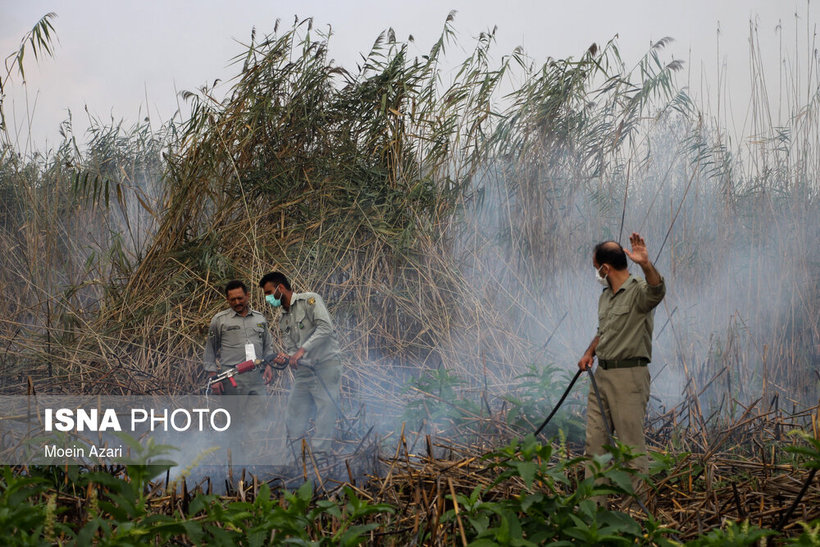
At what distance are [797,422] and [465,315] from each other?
2411 mm

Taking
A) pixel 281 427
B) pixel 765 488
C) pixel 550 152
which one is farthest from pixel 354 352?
pixel 765 488

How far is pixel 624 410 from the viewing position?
11.8ft

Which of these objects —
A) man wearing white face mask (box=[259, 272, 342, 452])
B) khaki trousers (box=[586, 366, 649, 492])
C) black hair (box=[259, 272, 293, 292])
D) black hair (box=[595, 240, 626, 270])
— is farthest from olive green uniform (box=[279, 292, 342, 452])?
black hair (box=[595, 240, 626, 270])

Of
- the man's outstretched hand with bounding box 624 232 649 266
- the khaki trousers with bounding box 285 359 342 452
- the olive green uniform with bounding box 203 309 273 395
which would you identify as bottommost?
the khaki trousers with bounding box 285 359 342 452

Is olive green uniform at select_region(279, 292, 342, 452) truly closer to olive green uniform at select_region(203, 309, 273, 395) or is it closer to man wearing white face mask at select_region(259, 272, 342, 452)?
man wearing white face mask at select_region(259, 272, 342, 452)

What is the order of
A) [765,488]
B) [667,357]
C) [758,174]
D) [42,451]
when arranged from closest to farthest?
[765,488] < [42,451] < [667,357] < [758,174]

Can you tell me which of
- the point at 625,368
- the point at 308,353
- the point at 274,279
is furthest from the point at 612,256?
the point at 274,279

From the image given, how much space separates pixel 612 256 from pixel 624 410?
0.73m

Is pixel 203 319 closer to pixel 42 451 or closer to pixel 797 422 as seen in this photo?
pixel 42 451

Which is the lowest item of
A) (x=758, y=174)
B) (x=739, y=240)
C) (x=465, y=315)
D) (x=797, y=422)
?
(x=797, y=422)

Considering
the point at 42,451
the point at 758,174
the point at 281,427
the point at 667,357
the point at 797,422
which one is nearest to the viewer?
the point at 42,451

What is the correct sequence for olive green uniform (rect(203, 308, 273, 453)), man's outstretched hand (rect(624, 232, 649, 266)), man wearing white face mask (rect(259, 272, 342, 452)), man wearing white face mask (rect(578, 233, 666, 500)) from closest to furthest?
A: man's outstretched hand (rect(624, 232, 649, 266)) → man wearing white face mask (rect(578, 233, 666, 500)) → man wearing white face mask (rect(259, 272, 342, 452)) → olive green uniform (rect(203, 308, 273, 453))

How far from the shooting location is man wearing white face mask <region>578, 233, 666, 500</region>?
11.8 ft

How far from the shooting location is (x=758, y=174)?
246 inches
